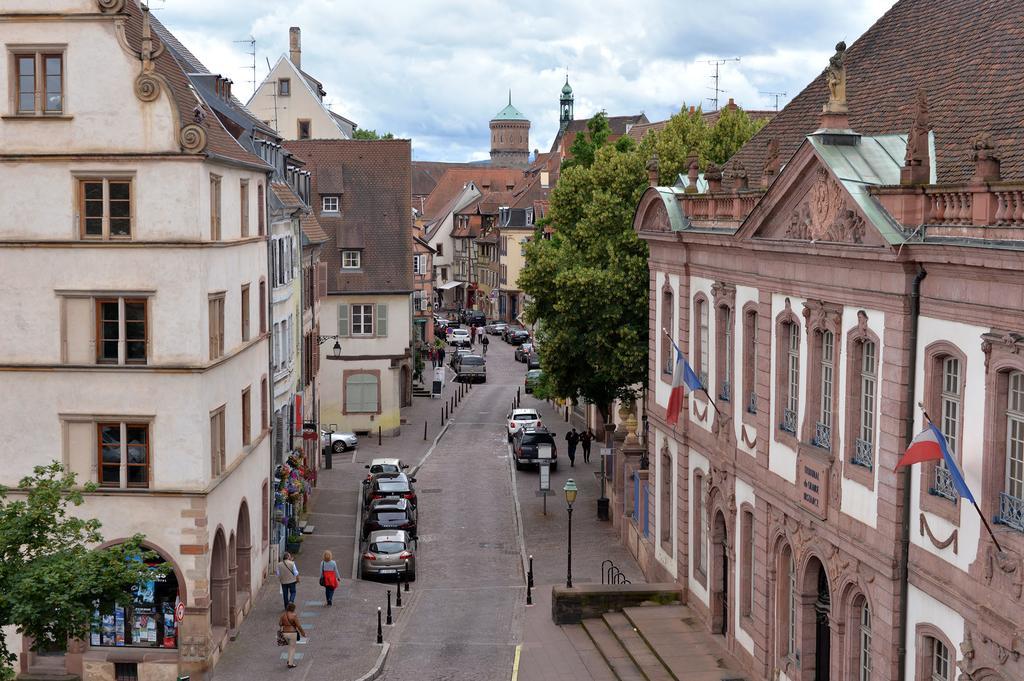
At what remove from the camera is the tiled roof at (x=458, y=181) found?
541 ft

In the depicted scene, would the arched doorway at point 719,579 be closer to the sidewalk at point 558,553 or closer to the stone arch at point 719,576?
the stone arch at point 719,576

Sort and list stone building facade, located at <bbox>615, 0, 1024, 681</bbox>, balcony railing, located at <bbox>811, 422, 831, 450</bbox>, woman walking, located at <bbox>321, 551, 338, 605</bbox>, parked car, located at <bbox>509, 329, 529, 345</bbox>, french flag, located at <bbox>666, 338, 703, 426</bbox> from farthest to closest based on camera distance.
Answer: parked car, located at <bbox>509, 329, 529, 345</bbox> → woman walking, located at <bbox>321, 551, 338, 605</bbox> → french flag, located at <bbox>666, 338, 703, 426</bbox> → balcony railing, located at <bbox>811, 422, 831, 450</bbox> → stone building facade, located at <bbox>615, 0, 1024, 681</bbox>

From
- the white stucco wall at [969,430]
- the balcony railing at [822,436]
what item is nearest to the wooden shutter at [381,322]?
the balcony railing at [822,436]

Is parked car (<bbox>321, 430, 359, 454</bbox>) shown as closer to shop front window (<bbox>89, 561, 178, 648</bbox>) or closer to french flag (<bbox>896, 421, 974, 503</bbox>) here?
shop front window (<bbox>89, 561, 178, 648</bbox>)

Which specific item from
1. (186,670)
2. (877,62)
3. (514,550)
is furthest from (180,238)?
(514,550)

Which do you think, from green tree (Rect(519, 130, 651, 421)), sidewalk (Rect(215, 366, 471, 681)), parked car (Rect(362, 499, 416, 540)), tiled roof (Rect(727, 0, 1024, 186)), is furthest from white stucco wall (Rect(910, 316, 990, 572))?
green tree (Rect(519, 130, 651, 421))

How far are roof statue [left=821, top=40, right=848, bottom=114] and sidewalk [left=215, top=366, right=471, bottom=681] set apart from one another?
1558 cm

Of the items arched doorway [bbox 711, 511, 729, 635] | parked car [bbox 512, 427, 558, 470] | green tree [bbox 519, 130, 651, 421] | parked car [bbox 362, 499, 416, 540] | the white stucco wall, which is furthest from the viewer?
parked car [bbox 512, 427, 558, 470]

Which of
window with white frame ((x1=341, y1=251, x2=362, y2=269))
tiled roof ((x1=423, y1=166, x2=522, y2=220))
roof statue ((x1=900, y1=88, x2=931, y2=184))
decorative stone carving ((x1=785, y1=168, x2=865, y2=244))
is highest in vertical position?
tiled roof ((x1=423, y1=166, x2=522, y2=220))

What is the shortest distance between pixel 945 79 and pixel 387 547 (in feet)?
70.6

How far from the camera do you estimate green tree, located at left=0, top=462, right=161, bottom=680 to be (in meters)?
21.5

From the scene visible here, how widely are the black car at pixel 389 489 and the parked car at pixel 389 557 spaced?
18.4 feet

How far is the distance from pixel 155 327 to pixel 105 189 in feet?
10.4

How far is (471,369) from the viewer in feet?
292
